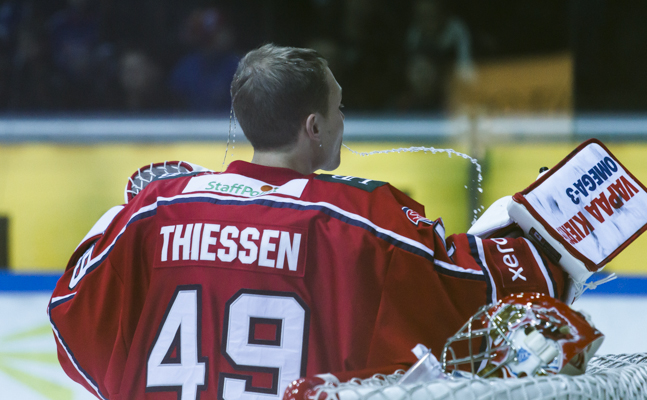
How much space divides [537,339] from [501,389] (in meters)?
0.11

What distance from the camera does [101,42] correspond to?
4668mm

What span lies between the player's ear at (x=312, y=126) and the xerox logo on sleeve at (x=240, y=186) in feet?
0.34

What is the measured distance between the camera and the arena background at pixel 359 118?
2.86 metres

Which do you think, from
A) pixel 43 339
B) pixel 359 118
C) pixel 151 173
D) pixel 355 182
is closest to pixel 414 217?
pixel 355 182

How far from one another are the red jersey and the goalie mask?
175mm

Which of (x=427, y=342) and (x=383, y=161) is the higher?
(x=427, y=342)

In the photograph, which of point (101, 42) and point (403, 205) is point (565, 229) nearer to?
point (403, 205)

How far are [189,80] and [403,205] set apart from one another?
3789 mm

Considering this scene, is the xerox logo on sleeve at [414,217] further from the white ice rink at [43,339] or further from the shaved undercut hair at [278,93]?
the white ice rink at [43,339]

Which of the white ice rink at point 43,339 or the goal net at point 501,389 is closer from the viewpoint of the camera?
the goal net at point 501,389

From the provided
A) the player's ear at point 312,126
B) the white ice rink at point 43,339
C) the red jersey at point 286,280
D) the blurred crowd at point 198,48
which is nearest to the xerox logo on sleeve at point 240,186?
the red jersey at point 286,280

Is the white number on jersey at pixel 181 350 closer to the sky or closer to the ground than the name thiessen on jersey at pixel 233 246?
closer to the ground

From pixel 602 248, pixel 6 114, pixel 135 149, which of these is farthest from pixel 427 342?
pixel 6 114

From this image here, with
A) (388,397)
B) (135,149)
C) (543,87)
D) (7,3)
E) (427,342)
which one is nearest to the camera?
(388,397)
